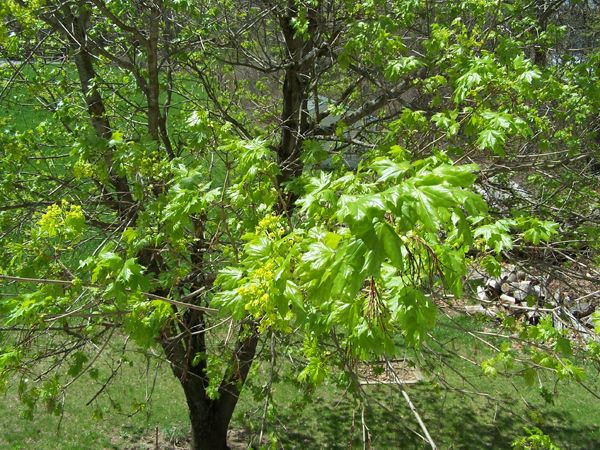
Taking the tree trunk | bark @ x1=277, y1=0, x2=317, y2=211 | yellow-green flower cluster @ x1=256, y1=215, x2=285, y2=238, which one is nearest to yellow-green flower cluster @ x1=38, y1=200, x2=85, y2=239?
yellow-green flower cluster @ x1=256, y1=215, x2=285, y2=238

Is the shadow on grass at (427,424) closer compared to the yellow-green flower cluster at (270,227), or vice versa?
the yellow-green flower cluster at (270,227)

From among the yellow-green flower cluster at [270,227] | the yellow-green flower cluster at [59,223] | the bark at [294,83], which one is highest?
the bark at [294,83]

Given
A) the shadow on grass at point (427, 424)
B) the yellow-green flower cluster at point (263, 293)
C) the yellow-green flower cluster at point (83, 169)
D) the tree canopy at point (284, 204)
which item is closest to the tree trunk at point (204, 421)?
the tree canopy at point (284, 204)

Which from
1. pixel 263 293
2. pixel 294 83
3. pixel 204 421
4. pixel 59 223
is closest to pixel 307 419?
pixel 204 421

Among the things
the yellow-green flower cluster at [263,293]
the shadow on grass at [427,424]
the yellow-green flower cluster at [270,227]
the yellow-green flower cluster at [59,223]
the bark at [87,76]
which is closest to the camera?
the yellow-green flower cluster at [263,293]

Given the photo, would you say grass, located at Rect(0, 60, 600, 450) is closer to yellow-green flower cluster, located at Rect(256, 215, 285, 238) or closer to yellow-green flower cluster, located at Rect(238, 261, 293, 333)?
yellow-green flower cluster, located at Rect(256, 215, 285, 238)

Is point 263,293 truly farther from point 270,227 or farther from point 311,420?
point 311,420

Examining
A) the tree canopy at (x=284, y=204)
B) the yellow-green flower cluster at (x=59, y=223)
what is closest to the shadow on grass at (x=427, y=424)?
the tree canopy at (x=284, y=204)

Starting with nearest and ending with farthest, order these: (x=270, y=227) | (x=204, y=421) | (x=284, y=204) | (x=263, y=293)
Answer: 1. (x=263, y=293)
2. (x=270, y=227)
3. (x=284, y=204)
4. (x=204, y=421)

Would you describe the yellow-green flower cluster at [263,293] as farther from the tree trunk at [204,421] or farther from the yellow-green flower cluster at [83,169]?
the tree trunk at [204,421]

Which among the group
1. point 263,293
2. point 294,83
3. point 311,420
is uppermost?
point 294,83

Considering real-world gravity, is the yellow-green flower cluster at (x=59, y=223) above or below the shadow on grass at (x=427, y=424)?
above

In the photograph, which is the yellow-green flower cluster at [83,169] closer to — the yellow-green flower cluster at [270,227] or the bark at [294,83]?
the yellow-green flower cluster at [270,227]

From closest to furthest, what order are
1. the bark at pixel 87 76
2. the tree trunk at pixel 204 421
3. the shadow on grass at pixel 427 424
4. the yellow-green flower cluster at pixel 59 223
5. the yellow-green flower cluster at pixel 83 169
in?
the yellow-green flower cluster at pixel 59 223 → the yellow-green flower cluster at pixel 83 169 → the bark at pixel 87 76 → the tree trunk at pixel 204 421 → the shadow on grass at pixel 427 424
